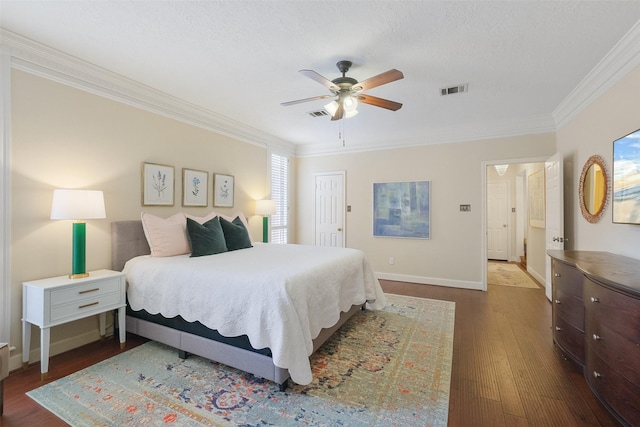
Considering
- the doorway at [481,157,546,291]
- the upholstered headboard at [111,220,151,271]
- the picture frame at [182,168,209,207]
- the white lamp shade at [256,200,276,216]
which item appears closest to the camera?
the upholstered headboard at [111,220,151,271]

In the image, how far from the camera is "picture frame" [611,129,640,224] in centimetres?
223

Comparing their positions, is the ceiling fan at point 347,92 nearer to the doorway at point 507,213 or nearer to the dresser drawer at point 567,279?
the dresser drawer at point 567,279

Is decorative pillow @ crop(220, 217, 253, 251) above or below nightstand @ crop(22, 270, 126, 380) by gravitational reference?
above

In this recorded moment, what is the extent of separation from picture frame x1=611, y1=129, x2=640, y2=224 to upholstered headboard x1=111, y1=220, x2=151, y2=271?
4.54 metres

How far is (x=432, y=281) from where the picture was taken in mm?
4945

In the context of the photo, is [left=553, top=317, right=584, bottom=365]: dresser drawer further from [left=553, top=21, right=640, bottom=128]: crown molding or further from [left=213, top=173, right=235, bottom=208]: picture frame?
[left=213, top=173, right=235, bottom=208]: picture frame

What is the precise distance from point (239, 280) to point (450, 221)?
3.88 meters

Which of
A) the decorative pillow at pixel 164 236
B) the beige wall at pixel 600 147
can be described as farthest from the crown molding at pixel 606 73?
A: the decorative pillow at pixel 164 236

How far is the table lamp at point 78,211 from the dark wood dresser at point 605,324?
12.3 ft

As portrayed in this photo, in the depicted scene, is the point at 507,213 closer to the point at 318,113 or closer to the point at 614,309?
the point at 318,113

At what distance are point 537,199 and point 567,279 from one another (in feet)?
11.9

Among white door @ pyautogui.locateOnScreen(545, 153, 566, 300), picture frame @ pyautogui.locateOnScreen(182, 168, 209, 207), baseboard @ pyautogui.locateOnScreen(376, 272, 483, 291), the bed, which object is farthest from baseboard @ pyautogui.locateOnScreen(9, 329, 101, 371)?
white door @ pyautogui.locateOnScreen(545, 153, 566, 300)

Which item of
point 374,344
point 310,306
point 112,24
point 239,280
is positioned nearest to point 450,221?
point 374,344

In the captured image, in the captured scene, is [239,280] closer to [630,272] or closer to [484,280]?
[630,272]
